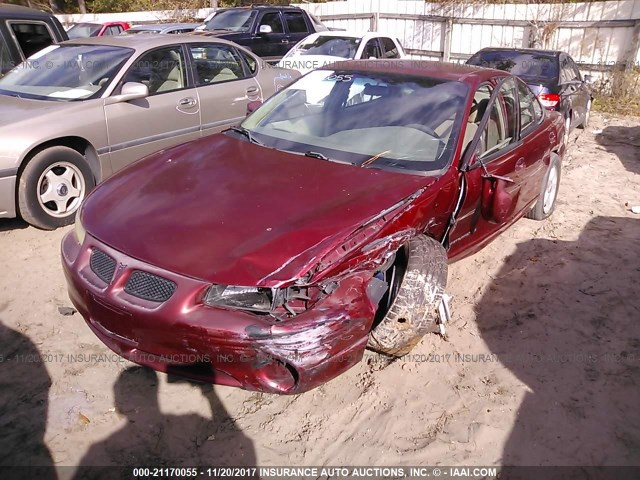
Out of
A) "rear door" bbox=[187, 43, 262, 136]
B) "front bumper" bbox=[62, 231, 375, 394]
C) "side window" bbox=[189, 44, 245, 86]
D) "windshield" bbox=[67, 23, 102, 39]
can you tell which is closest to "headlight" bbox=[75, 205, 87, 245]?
"front bumper" bbox=[62, 231, 375, 394]

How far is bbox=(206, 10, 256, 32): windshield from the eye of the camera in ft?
39.1

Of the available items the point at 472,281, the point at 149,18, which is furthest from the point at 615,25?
the point at 149,18

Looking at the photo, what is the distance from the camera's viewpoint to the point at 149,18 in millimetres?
21797

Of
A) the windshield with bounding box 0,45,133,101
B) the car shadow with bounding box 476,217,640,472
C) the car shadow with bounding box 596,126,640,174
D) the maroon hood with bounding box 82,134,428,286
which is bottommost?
the car shadow with bounding box 596,126,640,174

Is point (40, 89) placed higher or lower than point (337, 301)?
higher

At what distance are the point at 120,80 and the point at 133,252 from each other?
3.19 meters

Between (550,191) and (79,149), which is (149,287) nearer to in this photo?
(79,149)

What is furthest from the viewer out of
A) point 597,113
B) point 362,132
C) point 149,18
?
point 149,18

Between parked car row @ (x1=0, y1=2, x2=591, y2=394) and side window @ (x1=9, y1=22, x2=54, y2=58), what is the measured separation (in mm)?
1254

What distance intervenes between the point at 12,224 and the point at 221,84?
261 centimetres

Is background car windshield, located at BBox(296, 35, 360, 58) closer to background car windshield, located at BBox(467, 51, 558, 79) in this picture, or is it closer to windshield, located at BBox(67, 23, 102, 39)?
background car windshield, located at BBox(467, 51, 558, 79)

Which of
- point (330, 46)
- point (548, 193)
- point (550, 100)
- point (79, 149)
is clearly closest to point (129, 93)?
point (79, 149)

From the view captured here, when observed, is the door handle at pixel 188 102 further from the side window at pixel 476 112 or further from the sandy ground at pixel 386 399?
the side window at pixel 476 112

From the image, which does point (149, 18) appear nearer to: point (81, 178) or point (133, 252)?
point (81, 178)
